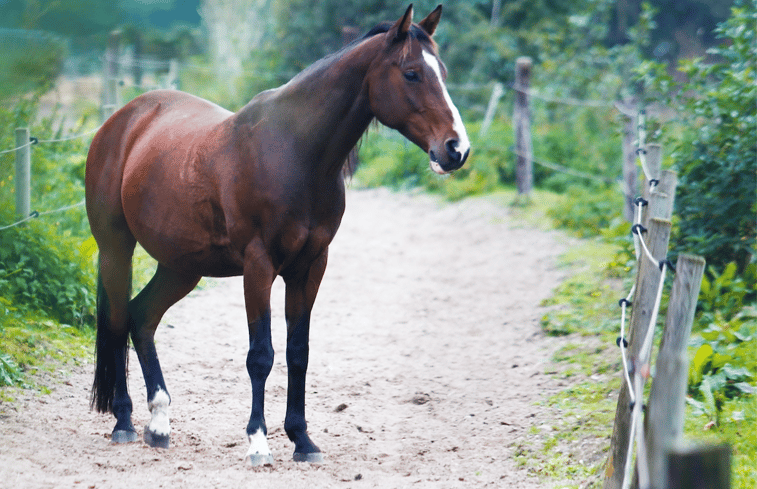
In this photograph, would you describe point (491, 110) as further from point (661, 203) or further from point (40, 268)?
point (661, 203)

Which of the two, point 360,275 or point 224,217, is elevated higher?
point 224,217

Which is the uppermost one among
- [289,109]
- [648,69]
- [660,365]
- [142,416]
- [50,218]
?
[648,69]

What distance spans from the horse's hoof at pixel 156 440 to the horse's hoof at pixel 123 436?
13 centimetres

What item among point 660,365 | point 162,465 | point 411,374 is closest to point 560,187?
point 411,374

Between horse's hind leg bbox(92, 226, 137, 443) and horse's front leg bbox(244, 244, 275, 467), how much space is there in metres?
0.81

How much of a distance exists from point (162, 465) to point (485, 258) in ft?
18.2

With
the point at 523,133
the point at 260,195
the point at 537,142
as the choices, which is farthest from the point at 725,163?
the point at 537,142

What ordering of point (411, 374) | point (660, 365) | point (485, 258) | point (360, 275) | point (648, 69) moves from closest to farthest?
point (660, 365), point (411, 374), point (648, 69), point (360, 275), point (485, 258)

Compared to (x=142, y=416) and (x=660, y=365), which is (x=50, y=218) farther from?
(x=660, y=365)

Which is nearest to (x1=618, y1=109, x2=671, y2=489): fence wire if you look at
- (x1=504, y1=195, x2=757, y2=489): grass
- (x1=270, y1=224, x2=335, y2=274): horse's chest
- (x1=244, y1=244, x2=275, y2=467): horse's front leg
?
(x1=504, y1=195, x2=757, y2=489): grass

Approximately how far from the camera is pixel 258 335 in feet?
11.1

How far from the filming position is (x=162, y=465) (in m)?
3.33

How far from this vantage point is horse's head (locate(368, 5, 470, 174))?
3049mm

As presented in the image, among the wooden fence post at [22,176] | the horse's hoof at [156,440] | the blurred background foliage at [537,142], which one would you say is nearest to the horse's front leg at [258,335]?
the horse's hoof at [156,440]
